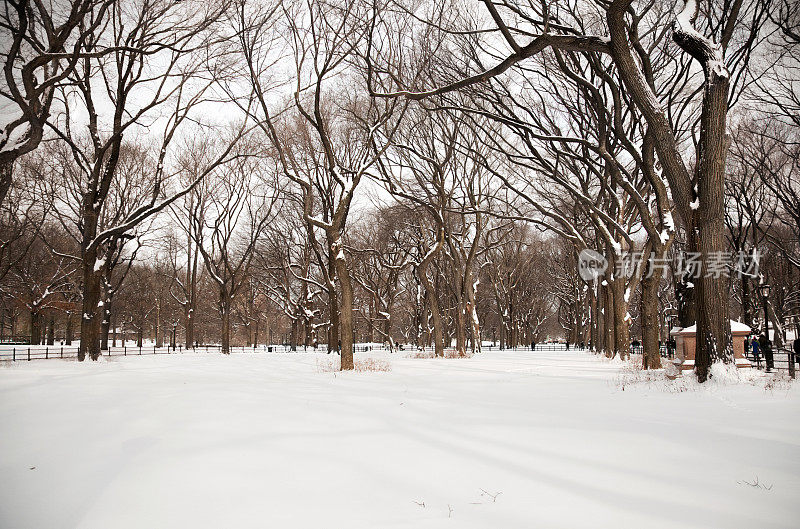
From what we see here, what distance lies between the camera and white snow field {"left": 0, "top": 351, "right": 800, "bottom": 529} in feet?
11.7

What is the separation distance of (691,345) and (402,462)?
10.8 metres

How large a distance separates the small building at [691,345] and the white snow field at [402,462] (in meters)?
3.00

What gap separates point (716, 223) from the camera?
9.56m

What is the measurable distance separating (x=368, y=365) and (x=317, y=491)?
12.7 meters

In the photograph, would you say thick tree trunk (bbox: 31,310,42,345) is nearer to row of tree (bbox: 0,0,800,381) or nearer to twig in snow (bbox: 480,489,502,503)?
row of tree (bbox: 0,0,800,381)

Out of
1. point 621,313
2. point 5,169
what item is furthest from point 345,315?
point 621,313

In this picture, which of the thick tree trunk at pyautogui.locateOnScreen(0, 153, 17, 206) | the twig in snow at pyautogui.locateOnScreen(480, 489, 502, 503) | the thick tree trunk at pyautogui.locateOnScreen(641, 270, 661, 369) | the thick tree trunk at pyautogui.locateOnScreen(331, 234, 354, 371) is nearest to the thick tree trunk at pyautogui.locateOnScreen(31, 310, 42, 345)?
the thick tree trunk at pyautogui.locateOnScreen(331, 234, 354, 371)

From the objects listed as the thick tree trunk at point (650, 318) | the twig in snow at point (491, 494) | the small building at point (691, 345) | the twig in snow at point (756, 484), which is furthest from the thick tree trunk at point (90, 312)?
the twig in snow at point (756, 484)

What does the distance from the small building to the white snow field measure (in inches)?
118

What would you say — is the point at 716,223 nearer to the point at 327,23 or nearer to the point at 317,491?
the point at 317,491

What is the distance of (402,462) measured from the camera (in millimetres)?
4840

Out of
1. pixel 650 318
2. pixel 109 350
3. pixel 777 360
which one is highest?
pixel 650 318

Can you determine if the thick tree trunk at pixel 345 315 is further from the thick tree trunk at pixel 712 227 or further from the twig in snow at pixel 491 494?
the twig in snow at pixel 491 494

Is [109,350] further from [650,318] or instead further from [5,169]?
[650,318]
